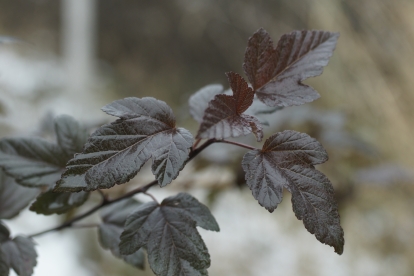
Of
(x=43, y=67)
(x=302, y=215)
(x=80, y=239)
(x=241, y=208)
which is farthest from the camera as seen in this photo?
(x=43, y=67)

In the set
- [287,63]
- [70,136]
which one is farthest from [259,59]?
[70,136]

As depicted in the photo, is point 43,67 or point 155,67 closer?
point 43,67

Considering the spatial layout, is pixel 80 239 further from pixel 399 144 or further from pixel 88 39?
pixel 88 39

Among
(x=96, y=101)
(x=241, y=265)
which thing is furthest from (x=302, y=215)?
(x=96, y=101)

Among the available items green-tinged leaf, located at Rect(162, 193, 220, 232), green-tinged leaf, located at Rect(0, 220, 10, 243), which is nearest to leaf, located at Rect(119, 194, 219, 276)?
green-tinged leaf, located at Rect(162, 193, 220, 232)

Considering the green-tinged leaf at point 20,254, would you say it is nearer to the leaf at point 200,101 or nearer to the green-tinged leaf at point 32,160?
the green-tinged leaf at point 32,160

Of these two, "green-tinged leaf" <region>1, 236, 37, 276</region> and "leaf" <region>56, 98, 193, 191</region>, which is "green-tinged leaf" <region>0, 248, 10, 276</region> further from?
"leaf" <region>56, 98, 193, 191</region>

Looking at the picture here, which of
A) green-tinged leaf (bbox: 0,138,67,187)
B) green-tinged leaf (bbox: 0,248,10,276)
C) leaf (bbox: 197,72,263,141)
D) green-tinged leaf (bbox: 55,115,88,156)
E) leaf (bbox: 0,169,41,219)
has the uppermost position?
leaf (bbox: 197,72,263,141)

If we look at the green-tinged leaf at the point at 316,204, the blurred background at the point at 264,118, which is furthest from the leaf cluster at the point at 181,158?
the blurred background at the point at 264,118
